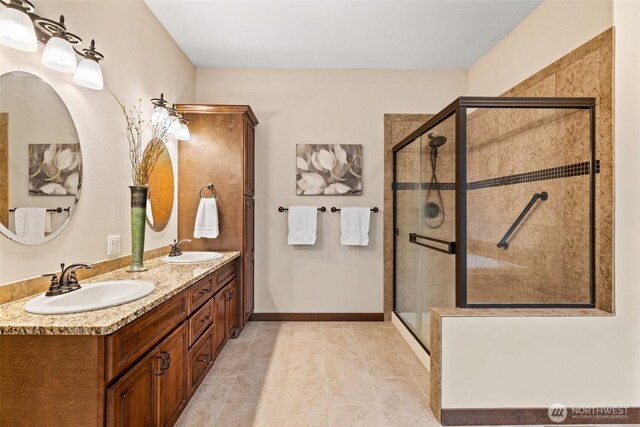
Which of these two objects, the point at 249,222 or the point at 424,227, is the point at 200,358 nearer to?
the point at 249,222

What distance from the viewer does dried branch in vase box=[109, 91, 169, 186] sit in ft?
6.68

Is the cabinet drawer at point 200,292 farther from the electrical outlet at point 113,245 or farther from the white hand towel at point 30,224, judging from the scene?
the white hand towel at point 30,224

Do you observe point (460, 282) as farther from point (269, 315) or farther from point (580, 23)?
point (269, 315)

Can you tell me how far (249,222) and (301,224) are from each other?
0.52 m

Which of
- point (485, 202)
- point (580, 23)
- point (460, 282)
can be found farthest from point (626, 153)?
point (460, 282)

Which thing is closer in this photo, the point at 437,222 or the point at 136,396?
the point at 136,396

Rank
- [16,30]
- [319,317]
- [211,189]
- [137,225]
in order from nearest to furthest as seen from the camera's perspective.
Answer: [16,30] → [137,225] → [211,189] → [319,317]

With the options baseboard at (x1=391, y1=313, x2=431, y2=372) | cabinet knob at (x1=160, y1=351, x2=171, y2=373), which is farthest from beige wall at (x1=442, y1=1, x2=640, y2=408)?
cabinet knob at (x1=160, y1=351, x2=171, y2=373)

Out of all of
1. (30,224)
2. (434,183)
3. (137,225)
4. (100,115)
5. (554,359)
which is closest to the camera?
(30,224)

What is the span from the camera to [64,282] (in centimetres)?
139

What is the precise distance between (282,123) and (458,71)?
6.36ft

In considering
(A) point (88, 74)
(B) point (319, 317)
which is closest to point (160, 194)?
(A) point (88, 74)

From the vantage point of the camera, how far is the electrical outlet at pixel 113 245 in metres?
1.86

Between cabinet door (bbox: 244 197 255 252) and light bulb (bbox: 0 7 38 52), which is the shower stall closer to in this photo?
cabinet door (bbox: 244 197 255 252)
